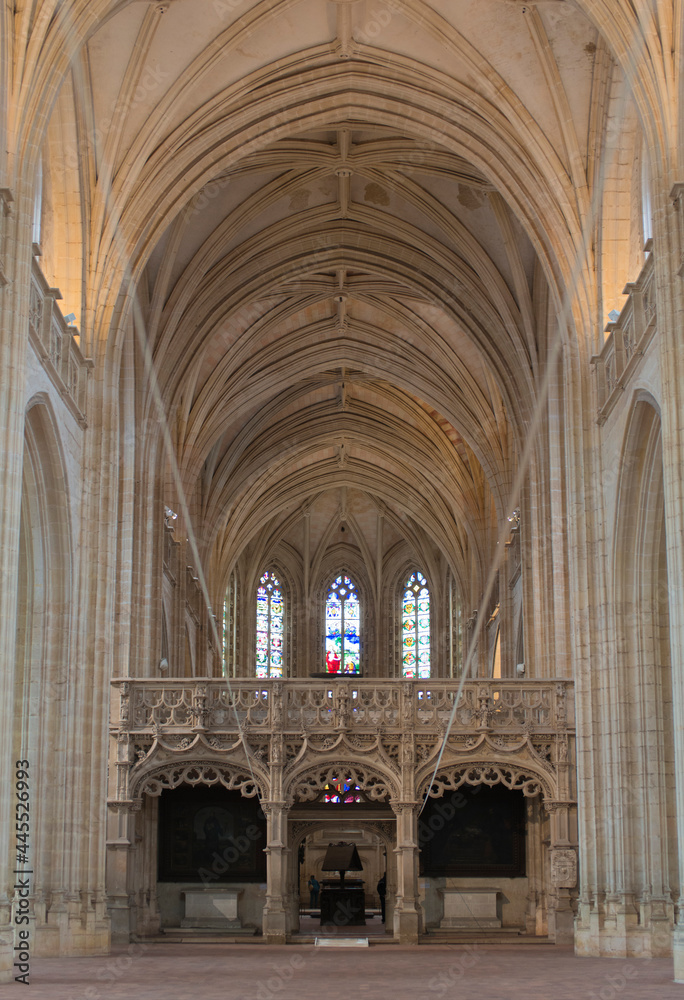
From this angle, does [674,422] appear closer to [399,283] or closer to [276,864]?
[276,864]

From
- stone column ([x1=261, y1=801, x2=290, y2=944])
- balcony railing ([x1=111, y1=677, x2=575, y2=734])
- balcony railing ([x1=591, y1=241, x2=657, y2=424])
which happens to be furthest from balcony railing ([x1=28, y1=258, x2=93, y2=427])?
balcony railing ([x1=591, y1=241, x2=657, y2=424])

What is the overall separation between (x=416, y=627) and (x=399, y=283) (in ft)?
64.7

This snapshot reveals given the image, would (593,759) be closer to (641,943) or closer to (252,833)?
(641,943)

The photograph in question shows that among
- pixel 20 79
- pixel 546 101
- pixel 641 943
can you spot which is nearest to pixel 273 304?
pixel 546 101

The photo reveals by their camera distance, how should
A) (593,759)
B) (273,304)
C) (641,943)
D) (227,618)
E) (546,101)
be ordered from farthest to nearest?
(227,618) < (273,304) < (546,101) < (593,759) < (641,943)

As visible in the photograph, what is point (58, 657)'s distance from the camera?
17.1 m

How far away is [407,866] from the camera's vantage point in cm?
1900

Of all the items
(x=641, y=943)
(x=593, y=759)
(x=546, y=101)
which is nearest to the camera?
(x=641, y=943)

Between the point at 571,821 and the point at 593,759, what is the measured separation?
6.70 ft

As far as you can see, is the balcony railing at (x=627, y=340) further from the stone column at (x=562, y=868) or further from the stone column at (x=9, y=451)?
the stone column at (x=9, y=451)

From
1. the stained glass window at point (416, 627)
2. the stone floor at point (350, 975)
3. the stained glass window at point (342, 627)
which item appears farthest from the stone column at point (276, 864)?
the stained glass window at point (342, 627)

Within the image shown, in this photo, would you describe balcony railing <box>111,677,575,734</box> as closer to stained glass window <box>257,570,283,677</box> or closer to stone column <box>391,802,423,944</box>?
stone column <box>391,802,423,944</box>

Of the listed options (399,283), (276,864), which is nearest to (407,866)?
(276,864)

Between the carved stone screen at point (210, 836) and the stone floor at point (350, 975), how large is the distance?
2967 millimetres
